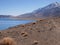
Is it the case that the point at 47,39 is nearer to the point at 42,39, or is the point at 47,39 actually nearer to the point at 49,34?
the point at 42,39

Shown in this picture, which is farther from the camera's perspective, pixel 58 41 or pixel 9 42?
pixel 58 41

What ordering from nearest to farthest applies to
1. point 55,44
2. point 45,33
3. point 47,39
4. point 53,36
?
1. point 55,44
2. point 47,39
3. point 53,36
4. point 45,33

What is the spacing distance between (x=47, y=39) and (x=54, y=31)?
9.40ft

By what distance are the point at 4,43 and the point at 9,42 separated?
30 centimetres

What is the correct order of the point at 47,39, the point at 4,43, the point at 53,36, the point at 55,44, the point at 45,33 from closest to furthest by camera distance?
the point at 4,43
the point at 55,44
the point at 47,39
the point at 53,36
the point at 45,33

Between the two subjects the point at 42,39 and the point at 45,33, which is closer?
the point at 42,39

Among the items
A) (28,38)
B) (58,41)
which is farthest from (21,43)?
(58,41)

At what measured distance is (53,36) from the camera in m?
15.4

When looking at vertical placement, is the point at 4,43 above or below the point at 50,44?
above

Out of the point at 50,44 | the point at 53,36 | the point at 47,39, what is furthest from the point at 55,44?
the point at 53,36

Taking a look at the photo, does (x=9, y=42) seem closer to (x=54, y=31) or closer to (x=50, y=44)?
(x=50, y=44)

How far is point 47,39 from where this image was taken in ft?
47.4

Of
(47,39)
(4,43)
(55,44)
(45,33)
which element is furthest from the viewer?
(45,33)

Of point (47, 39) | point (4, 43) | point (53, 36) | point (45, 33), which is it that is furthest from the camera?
point (45, 33)
